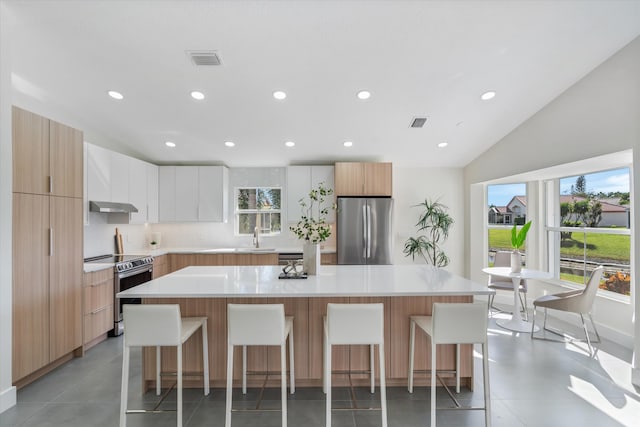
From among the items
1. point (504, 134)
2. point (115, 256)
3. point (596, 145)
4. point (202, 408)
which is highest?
point (504, 134)

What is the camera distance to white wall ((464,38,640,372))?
8.73 feet

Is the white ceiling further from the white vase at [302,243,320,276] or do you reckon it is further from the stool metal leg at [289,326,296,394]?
the stool metal leg at [289,326,296,394]

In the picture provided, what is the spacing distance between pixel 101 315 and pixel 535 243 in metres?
6.00

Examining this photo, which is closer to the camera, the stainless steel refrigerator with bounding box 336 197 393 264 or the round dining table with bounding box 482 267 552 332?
the round dining table with bounding box 482 267 552 332

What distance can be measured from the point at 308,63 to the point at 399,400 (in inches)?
118

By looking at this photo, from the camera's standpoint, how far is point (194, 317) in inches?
96.0

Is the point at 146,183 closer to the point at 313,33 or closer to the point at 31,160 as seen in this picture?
the point at 31,160

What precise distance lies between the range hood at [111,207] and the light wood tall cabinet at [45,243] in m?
0.49

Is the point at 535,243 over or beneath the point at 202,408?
over

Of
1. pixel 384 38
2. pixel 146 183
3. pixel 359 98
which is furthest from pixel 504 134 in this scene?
pixel 146 183

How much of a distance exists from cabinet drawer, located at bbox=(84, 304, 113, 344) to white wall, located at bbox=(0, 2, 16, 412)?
2.99 feet

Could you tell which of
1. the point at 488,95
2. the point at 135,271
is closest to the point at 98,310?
the point at 135,271

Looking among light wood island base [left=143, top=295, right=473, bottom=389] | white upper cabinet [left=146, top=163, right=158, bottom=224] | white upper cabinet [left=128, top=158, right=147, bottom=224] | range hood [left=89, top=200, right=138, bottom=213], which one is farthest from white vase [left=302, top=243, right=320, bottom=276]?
white upper cabinet [left=146, top=163, right=158, bottom=224]

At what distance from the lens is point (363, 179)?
492cm
